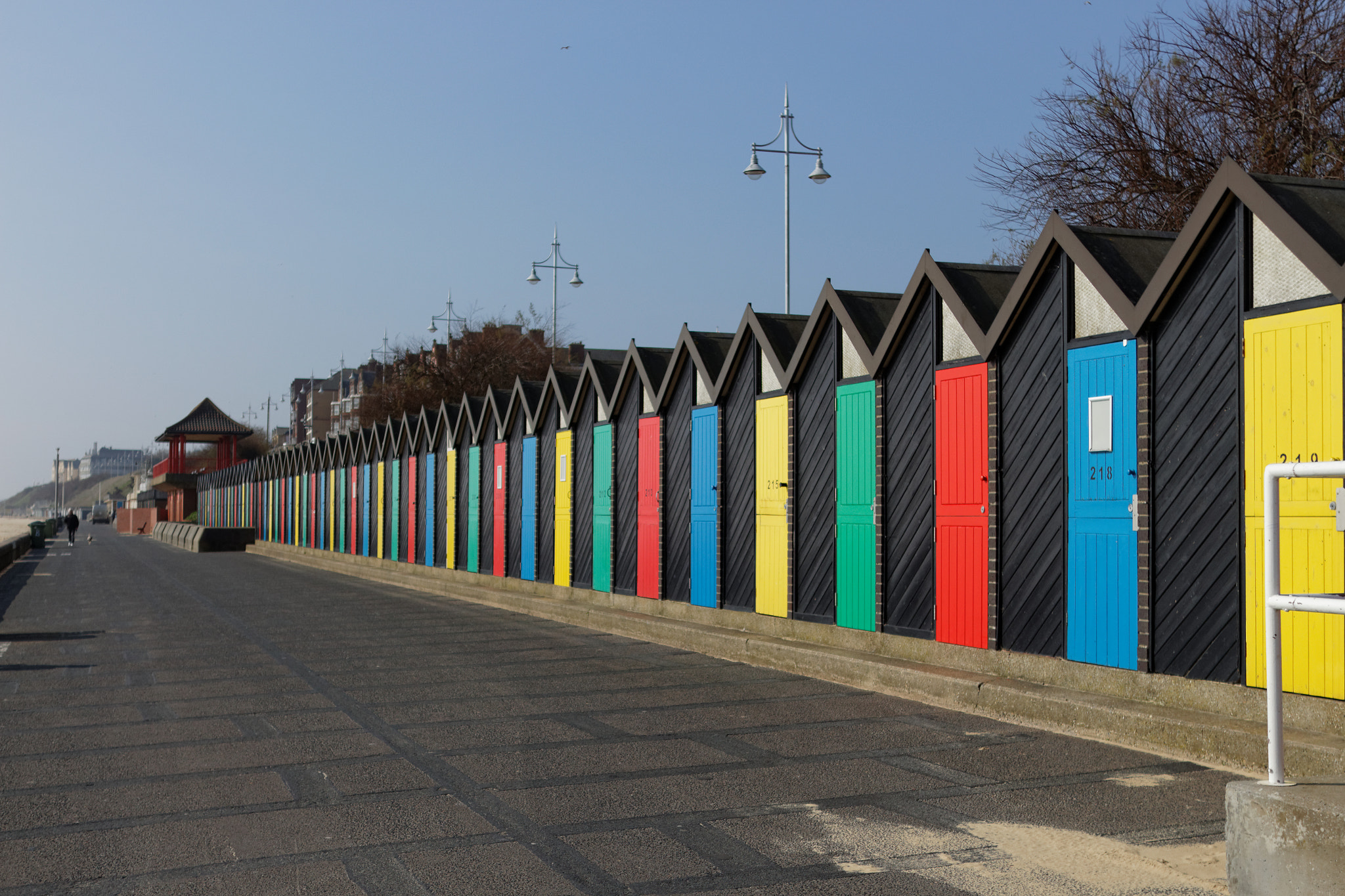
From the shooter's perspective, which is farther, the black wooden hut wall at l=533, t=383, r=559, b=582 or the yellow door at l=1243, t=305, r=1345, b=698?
the black wooden hut wall at l=533, t=383, r=559, b=582

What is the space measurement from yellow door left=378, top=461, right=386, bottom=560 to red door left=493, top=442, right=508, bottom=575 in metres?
9.85

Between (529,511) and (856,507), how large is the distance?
11.0 meters

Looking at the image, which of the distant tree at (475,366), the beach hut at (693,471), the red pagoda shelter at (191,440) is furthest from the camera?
the red pagoda shelter at (191,440)

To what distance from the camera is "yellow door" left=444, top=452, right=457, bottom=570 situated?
89.8 feet

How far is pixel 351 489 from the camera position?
37.6 metres

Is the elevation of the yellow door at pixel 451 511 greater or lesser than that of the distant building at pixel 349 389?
lesser

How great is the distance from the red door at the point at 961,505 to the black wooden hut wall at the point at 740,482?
386 cm

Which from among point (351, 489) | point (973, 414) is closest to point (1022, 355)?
point (973, 414)

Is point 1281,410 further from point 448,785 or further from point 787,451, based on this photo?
point 787,451

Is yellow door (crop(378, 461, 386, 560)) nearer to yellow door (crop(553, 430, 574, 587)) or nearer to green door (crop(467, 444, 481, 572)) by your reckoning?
green door (crop(467, 444, 481, 572))

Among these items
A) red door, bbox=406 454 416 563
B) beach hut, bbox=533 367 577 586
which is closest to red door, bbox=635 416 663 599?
beach hut, bbox=533 367 577 586

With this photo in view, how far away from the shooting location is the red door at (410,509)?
101 feet

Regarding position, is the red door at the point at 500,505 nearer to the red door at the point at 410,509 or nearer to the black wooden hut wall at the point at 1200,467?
the red door at the point at 410,509

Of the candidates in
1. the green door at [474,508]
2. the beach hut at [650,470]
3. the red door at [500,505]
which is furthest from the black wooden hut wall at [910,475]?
the green door at [474,508]
